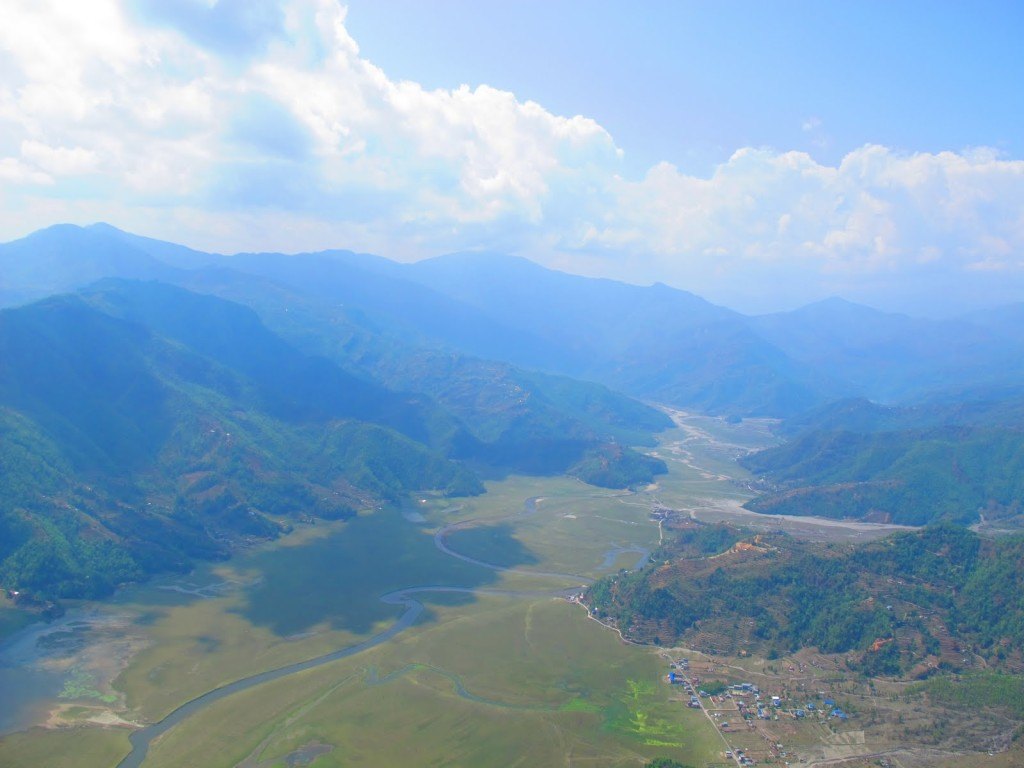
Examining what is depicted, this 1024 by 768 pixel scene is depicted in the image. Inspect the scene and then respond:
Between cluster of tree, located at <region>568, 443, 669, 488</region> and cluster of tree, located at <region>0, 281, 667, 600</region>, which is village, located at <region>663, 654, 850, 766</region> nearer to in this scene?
cluster of tree, located at <region>0, 281, 667, 600</region>

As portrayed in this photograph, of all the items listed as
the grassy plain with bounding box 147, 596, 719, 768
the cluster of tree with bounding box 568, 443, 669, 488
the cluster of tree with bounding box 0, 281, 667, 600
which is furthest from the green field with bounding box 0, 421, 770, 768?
the cluster of tree with bounding box 568, 443, 669, 488

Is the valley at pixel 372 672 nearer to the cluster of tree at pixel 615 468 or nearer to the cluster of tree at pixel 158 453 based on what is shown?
the cluster of tree at pixel 158 453

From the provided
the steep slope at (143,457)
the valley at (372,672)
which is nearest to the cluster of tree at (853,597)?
the valley at (372,672)

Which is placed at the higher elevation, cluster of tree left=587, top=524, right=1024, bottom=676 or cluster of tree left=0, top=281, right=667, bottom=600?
cluster of tree left=0, top=281, right=667, bottom=600

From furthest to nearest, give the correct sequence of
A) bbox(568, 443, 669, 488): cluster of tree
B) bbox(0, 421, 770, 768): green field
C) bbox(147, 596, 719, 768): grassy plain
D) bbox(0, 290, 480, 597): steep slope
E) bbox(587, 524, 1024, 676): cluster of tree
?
1. bbox(568, 443, 669, 488): cluster of tree
2. bbox(0, 290, 480, 597): steep slope
3. bbox(587, 524, 1024, 676): cluster of tree
4. bbox(0, 421, 770, 768): green field
5. bbox(147, 596, 719, 768): grassy plain

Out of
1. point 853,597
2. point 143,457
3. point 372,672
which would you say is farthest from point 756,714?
point 143,457

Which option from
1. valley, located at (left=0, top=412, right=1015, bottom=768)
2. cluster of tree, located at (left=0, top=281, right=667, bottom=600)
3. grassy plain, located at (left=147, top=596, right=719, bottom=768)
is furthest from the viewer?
cluster of tree, located at (left=0, top=281, right=667, bottom=600)

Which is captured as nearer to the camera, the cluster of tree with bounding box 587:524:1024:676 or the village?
the village
